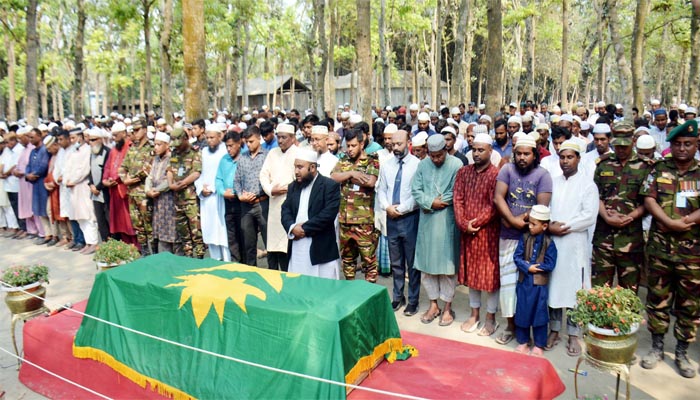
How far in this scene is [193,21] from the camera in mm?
9711

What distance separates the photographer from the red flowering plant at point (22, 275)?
476cm

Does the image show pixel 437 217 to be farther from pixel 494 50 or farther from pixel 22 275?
pixel 494 50

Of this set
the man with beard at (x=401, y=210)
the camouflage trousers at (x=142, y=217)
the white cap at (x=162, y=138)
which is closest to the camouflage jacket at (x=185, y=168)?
the white cap at (x=162, y=138)

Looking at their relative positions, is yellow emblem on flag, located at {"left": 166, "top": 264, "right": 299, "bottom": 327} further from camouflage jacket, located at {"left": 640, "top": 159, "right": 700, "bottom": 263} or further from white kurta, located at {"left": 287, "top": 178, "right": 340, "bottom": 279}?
camouflage jacket, located at {"left": 640, "top": 159, "right": 700, "bottom": 263}

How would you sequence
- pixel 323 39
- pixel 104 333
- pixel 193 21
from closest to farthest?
pixel 104 333 → pixel 193 21 → pixel 323 39

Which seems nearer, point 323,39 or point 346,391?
point 346,391

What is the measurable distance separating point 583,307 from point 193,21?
8.65 metres

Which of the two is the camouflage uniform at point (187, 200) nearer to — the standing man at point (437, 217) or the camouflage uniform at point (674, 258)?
the standing man at point (437, 217)

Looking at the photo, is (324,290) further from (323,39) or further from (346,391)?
(323,39)

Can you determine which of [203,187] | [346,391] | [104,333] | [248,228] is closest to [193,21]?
[203,187]

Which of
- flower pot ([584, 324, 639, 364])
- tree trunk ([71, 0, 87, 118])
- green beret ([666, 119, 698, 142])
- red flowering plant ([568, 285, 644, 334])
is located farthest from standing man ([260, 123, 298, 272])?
tree trunk ([71, 0, 87, 118])

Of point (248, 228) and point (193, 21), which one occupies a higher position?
point (193, 21)

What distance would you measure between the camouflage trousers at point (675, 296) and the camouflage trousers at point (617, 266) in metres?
0.24

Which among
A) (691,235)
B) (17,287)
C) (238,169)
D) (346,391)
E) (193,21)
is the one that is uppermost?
(193,21)
